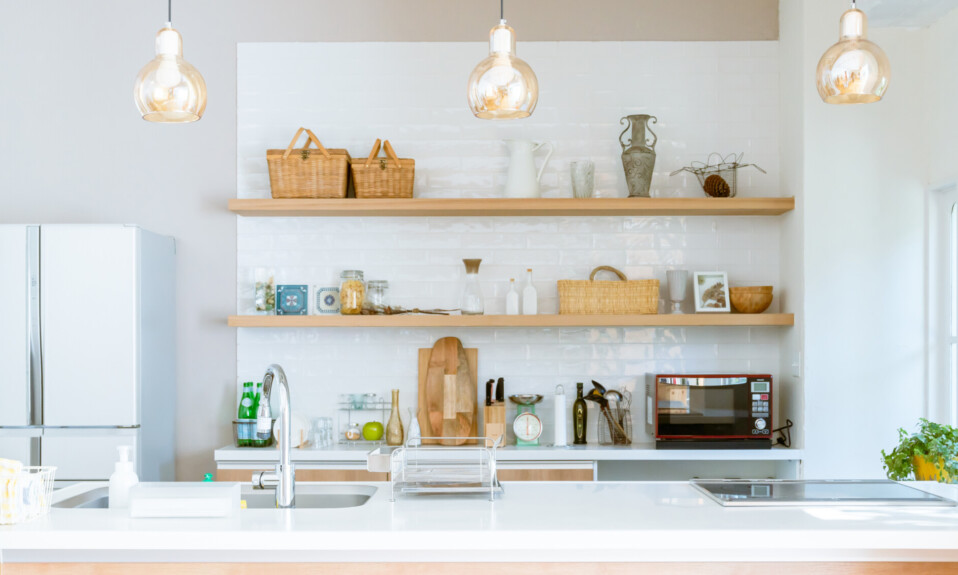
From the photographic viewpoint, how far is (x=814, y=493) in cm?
247

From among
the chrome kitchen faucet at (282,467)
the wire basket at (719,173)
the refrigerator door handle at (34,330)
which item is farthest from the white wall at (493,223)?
the chrome kitchen faucet at (282,467)

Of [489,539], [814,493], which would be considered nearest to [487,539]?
[489,539]

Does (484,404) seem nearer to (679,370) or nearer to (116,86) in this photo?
(679,370)

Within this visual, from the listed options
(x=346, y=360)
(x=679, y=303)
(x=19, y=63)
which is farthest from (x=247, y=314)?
(x=679, y=303)

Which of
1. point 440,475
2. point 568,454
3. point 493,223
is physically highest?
point 493,223

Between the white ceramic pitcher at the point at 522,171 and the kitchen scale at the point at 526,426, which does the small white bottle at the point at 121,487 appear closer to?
the kitchen scale at the point at 526,426

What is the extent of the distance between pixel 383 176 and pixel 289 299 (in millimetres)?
790

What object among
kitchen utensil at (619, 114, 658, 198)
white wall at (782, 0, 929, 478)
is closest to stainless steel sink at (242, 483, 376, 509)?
kitchen utensil at (619, 114, 658, 198)

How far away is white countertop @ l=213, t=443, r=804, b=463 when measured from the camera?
3.96m

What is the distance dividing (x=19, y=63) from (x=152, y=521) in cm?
321

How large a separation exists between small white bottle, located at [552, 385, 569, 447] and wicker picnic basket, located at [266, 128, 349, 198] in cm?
142

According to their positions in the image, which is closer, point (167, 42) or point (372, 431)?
point (167, 42)

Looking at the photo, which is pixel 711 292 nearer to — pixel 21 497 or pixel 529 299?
pixel 529 299

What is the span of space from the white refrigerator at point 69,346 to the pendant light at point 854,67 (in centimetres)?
291
